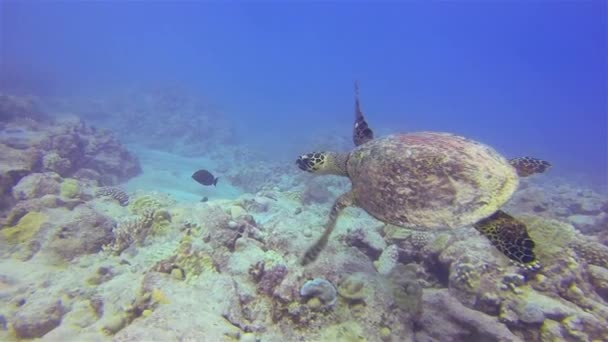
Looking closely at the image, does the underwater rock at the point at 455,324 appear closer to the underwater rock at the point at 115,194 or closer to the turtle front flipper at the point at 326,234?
the turtle front flipper at the point at 326,234

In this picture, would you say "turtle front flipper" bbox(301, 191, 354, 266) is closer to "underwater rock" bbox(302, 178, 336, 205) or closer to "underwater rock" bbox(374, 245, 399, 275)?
"underwater rock" bbox(374, 245, 399, 275)

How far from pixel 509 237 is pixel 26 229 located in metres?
8.05

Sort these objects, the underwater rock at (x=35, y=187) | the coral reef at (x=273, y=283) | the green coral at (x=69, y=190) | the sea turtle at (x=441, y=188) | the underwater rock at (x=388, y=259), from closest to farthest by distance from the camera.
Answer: the coral reef at (x=273, y=283)
the sea turtle at (x=441, y=188)
the underwater rock at (x=388, y=259)
the underwater rock at (x=35, y=187)
the green coral at (x=69, y=190)

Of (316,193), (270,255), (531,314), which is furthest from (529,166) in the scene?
(316,193)

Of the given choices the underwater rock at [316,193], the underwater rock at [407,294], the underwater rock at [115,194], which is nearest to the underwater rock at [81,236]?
the underwater rock at [115,194]

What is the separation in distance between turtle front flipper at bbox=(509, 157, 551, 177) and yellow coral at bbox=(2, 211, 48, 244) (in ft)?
27.9

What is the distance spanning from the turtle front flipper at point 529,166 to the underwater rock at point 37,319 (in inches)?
264

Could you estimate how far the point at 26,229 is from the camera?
588 cm

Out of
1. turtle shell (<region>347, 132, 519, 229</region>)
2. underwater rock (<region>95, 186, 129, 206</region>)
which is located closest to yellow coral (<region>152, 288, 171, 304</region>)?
turtle shell (<region>347, 132, 519, 229</region>)

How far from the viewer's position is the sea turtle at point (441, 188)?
12.3 feet

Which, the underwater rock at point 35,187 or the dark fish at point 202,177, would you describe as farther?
the dark fish at point 202,177

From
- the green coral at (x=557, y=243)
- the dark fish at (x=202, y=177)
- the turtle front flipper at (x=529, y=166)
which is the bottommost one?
the dark fish at (x=202, y=177)

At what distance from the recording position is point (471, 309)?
4.29 meters

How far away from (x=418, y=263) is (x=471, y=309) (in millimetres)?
1463
